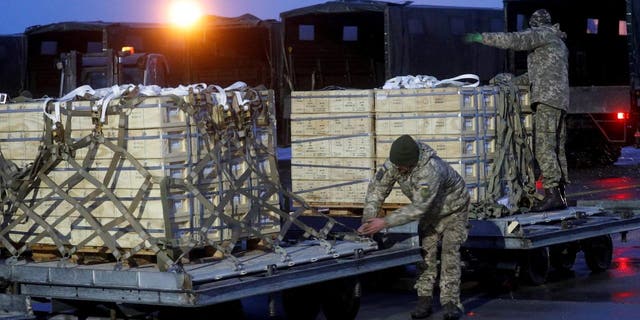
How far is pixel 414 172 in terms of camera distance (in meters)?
11.2

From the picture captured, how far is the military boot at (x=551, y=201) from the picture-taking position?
14.2m

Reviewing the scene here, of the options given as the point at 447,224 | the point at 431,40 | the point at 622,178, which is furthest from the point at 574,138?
the point at 447,224

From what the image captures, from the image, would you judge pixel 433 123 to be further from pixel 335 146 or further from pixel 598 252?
pixel 598 252

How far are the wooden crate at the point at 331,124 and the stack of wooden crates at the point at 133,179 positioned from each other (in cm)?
287

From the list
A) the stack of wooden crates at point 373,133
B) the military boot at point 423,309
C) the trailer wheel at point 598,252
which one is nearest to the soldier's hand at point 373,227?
the military boot at point 423,309

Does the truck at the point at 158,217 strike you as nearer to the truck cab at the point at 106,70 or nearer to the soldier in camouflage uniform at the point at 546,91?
the soldier in camouflage uniform at the point at 546,91

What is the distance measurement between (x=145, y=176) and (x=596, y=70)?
65.1 feet

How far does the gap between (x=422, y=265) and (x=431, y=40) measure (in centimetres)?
1966

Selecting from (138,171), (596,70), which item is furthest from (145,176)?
(596,70)

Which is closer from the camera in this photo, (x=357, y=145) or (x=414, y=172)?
(x=414, y=172)

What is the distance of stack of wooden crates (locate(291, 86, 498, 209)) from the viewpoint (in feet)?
43.6

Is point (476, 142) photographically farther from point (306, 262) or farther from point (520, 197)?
point (306, 262)

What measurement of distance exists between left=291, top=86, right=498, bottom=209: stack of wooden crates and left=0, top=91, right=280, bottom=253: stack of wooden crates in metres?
2.79

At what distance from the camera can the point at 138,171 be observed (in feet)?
32.9
